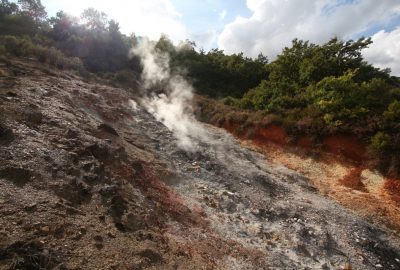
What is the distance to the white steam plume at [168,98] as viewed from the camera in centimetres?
1602

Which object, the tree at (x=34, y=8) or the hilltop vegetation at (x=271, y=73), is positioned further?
the tree at (x=34, y=8)

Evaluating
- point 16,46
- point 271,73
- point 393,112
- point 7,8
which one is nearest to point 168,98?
point 271,73

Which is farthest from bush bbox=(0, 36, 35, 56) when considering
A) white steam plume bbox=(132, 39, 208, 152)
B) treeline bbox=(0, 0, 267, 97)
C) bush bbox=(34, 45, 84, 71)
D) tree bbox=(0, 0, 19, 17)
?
tree bbox=(0, 0, 19, 17)

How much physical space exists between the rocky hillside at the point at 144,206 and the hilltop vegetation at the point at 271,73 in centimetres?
401

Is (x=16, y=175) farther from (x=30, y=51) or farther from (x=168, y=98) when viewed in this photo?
(x=168, y=98)

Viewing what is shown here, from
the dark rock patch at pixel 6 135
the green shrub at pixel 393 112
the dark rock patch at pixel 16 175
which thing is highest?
the green shrub at pixel 393 112

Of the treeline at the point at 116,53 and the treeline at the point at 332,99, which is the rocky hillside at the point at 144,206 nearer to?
the treeline at the point at 332,99

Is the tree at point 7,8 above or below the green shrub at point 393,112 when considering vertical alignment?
above

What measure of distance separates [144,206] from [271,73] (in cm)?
1687

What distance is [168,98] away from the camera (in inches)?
937

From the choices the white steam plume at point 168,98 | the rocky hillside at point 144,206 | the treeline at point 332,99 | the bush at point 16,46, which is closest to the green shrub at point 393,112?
the treeline at point 332,99

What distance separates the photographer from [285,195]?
11.3 metres

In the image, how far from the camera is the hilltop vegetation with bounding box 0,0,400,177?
579 inches

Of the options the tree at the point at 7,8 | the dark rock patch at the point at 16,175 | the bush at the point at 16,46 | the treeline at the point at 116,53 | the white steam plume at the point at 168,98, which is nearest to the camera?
the dark rock patch at the point at 16,175
